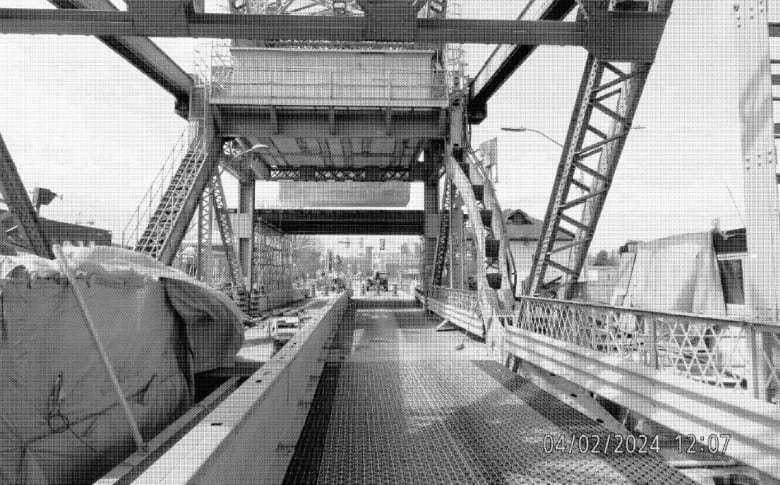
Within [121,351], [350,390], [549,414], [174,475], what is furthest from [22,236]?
[549,414]

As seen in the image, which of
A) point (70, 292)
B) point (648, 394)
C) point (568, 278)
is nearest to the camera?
point (648, 394)

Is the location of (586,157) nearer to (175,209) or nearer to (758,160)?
(758,160)

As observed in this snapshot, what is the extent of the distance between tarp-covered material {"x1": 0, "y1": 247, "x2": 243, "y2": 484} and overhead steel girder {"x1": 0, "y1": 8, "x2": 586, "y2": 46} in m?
2.65

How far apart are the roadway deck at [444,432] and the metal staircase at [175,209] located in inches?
336

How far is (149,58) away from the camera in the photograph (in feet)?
44.4

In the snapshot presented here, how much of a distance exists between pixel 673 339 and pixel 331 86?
1449cm

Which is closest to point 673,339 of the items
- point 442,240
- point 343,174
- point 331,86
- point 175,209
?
point 175,209

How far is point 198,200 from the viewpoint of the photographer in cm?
1652

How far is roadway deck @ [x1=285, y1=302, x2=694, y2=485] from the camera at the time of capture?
4.16 metres

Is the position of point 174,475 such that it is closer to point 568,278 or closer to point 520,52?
point 568,278

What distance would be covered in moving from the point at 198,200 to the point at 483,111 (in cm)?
A: 1019

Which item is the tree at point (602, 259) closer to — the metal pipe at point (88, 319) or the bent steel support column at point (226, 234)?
the bent steel support column at point (226, 234)

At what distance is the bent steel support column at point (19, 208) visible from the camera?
297 inches

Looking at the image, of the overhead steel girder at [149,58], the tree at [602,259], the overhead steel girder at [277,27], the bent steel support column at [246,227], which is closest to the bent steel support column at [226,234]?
the bent steel support column at [246,227]
